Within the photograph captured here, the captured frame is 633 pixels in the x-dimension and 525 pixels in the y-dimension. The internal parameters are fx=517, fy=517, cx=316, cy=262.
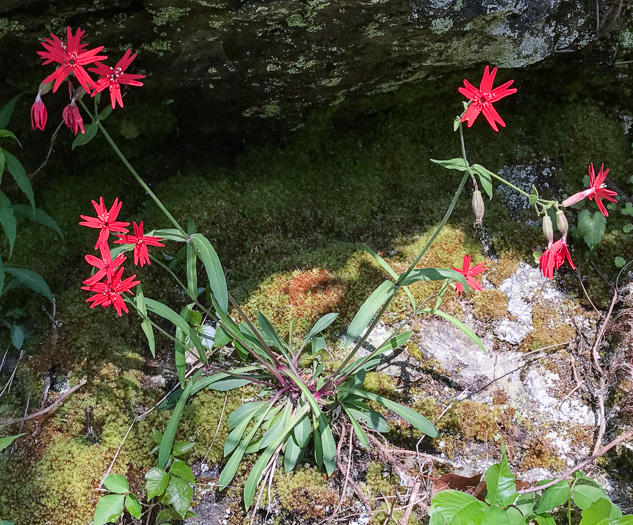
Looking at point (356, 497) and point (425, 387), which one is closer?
point (356, 497)

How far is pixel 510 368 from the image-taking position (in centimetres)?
217

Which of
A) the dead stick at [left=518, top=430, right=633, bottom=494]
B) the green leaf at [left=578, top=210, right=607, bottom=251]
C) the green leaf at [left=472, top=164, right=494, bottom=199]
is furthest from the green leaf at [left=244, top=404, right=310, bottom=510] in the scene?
the green leaf at [left=578, top=210, right=607, bottom=251]

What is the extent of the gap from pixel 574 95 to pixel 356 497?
2089 mm

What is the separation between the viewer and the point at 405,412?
196 centimetres

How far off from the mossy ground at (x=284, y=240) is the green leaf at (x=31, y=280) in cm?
16

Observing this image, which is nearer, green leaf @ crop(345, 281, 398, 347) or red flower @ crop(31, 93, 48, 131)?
red flower @ crop(31, 93, 48, 131)

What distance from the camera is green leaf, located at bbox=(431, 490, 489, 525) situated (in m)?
1.50

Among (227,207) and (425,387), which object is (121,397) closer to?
(227,207)

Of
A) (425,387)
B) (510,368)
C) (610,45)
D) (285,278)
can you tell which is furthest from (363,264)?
(610,45)

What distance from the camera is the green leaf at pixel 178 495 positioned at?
6.14ft

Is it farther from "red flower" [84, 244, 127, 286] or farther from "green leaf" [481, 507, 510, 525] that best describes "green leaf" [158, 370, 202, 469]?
"green leaf" [481, 507, 510, 525]

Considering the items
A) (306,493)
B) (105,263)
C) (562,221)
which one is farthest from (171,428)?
(562,221)

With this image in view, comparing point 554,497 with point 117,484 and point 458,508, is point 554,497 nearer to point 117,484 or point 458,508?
point 458,508

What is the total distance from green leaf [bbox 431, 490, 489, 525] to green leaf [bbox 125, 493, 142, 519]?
1.04m
